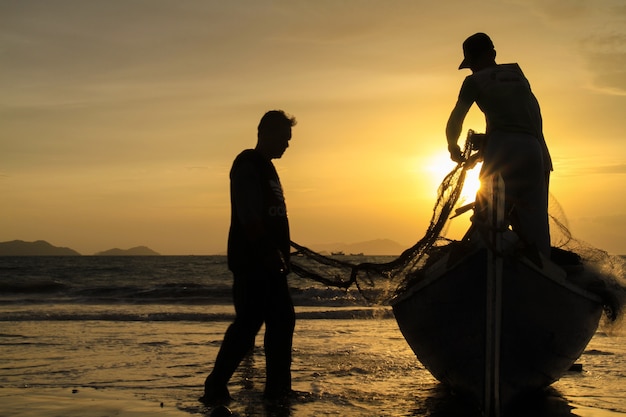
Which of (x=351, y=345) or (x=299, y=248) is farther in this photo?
(x=351, y=345)

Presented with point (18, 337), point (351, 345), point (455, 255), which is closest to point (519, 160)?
point (455, 255)

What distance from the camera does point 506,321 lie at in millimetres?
4742

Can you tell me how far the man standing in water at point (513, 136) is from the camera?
5.47 m

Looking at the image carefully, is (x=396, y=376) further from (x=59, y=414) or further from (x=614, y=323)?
(x=59, y=414)

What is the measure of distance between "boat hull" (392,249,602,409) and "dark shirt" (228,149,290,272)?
1.16 metres

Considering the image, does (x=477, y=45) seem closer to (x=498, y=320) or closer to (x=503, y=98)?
(x=503, y=98)

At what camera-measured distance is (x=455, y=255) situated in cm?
498

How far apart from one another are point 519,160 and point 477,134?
0.54m

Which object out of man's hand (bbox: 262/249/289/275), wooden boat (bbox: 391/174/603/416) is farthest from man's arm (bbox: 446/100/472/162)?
man's hand (bbox: 262/249/289/275)

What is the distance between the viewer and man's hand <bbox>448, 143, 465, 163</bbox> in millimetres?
5672

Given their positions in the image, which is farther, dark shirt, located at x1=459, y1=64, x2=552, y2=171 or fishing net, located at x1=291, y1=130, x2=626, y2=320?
fishing net, located at x1=291, y1=130, x2=626, y2=320

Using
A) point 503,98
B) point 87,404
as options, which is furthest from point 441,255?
point 87,404

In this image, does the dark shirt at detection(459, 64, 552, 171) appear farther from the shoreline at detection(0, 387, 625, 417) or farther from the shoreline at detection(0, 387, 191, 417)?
the shoreline at detection(0, 387, 191, 417)

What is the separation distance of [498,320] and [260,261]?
1.82 m
